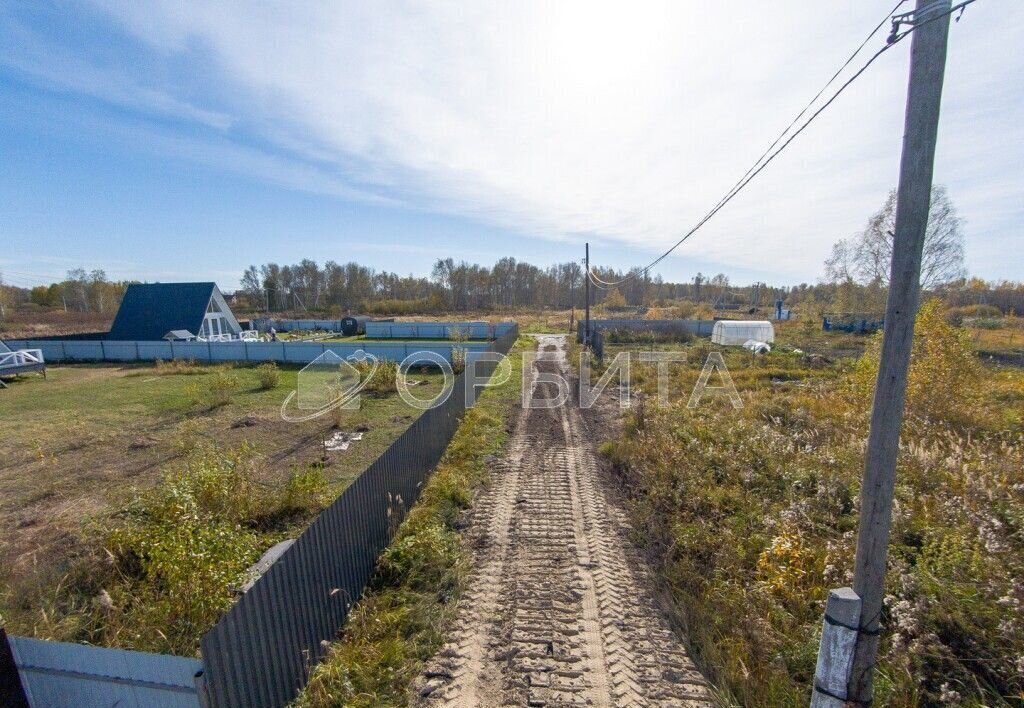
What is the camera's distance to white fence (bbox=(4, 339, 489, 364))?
63.5ft

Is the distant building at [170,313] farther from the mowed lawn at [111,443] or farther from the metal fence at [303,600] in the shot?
the metal fence at [303,600]

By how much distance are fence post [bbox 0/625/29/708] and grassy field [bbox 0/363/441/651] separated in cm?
47

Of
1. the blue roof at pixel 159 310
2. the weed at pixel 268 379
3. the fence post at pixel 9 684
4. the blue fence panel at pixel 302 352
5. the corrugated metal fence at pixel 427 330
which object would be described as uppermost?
the blue roof at pixel 159 310

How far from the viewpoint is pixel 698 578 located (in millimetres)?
4418

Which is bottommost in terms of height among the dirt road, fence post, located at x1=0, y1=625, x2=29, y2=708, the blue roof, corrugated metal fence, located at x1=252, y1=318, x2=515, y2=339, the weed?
the dirt road

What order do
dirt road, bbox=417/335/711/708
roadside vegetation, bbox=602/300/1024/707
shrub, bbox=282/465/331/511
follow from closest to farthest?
roadside vegetation, bbox=602/300/1024/707, dirt road, bbox=417/335/711/708, shrub, bbox=282/465/331/511

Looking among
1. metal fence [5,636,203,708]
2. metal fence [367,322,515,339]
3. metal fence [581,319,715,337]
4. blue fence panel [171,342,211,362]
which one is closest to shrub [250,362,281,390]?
blue fence panel [171,342,211,362]

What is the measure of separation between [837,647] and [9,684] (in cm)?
545

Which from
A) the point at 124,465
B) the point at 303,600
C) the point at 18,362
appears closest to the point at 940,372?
A: the point at 303,600

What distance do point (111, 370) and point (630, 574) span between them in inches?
942

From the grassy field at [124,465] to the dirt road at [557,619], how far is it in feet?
7.49

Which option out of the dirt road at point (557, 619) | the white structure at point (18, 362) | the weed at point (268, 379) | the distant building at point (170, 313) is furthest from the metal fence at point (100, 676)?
the distant building at point (170, 313)

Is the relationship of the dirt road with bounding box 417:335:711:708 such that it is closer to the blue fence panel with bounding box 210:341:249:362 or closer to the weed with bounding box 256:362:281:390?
the weed with bounding box 256:362:281:390

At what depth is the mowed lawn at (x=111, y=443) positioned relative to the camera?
544cm
